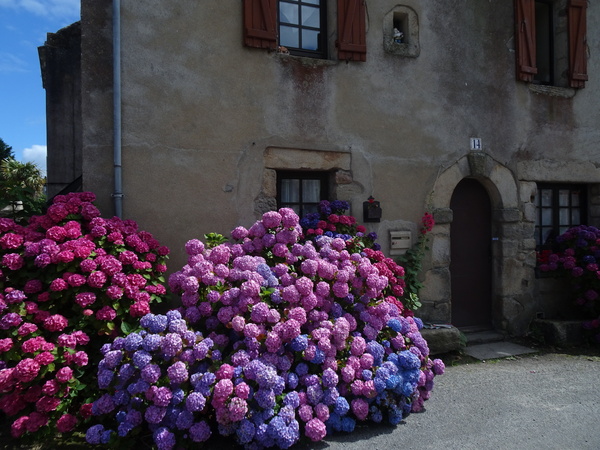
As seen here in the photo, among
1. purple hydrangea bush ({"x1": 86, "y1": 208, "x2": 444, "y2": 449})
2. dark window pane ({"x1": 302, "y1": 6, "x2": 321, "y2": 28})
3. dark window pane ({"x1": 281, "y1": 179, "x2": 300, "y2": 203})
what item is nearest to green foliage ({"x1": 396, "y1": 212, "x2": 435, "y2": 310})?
purple hydrangea bush ({"x1": 86, "y1": 208, "x2": 444, "y2": 449})

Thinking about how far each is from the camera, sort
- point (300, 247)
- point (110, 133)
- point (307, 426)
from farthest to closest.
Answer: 1. point (110, 133)
2. point (300, 247)
3. point (307, 426)

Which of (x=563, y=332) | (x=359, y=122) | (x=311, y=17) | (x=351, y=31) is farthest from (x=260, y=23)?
(x=563, y=332)

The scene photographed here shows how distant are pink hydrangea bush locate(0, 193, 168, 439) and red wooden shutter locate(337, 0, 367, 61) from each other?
308cm

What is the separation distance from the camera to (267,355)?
3166 millimetres

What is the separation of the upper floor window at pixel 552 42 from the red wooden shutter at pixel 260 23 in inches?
135

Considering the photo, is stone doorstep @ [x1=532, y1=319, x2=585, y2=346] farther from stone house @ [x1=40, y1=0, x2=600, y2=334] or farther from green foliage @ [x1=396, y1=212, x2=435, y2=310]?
green foliage @ [x1=396, y1=212, x2=435, y2=310]

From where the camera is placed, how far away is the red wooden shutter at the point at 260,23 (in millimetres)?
4637

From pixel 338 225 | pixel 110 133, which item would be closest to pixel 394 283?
pixel 338 225

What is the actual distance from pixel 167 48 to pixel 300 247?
7.73ft

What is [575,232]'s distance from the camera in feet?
20.1

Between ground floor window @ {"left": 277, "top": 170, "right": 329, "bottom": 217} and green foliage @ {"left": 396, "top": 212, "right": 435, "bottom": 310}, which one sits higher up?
ground floor window @ {"left": 277, "top": 170, "right": 329, "bottom": 217}

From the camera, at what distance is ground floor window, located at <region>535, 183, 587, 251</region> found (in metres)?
6.52

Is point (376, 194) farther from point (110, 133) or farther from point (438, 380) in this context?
point (110, 133)

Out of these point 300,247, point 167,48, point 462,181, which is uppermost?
point 167,48
